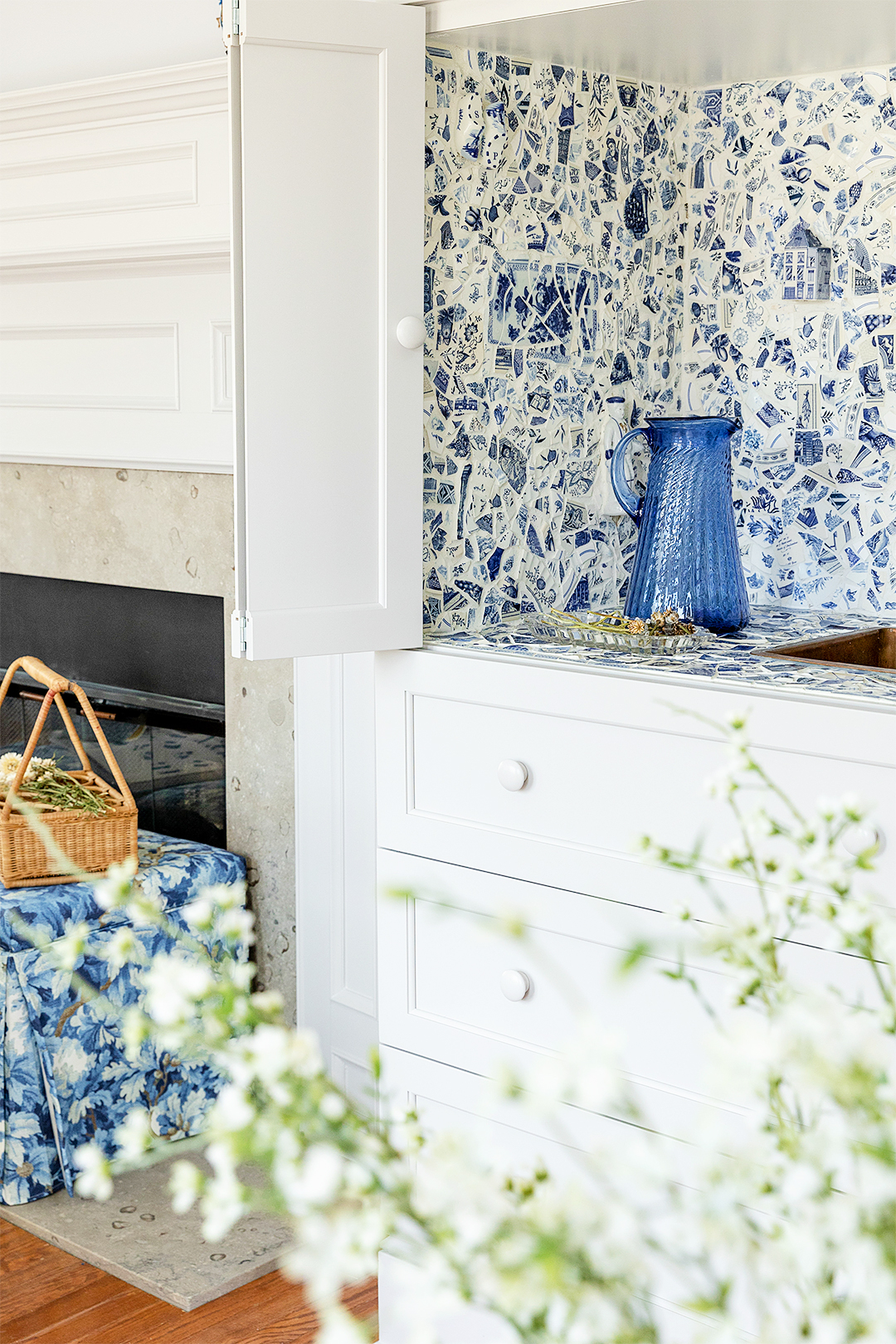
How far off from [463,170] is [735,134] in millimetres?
475

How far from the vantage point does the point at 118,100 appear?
2.67 metres

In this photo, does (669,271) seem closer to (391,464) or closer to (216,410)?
(391,464)

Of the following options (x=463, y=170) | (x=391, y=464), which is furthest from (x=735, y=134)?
(x=391, y=464)

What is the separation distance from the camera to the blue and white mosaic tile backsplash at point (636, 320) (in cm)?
170

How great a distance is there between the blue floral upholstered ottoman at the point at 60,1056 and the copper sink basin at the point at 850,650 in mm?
1325

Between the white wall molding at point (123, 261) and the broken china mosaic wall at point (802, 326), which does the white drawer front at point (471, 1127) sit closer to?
the broken china mosaic wall at point (802, 326)

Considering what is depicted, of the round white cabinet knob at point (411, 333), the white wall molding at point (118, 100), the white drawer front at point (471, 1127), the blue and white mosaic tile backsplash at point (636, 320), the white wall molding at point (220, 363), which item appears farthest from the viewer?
the white wall molding at point (220, 363)

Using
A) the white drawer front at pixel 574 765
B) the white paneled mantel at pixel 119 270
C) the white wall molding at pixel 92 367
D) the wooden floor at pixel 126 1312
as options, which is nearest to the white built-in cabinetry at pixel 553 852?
the white drawer front at pixel 574 765

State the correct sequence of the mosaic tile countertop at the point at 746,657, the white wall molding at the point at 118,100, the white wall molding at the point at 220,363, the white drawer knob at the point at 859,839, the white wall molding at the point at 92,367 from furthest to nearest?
the white wall molding at the point at 92,367
the white wall molding at the point at 220,363
the white wall molding at the point at 118,100
the mosaic tile countertop at the point at 746,657
the white drawer knob at the point at 859,839

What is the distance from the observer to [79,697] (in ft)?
8.53

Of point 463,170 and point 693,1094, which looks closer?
point 693,1094

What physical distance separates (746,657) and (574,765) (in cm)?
22

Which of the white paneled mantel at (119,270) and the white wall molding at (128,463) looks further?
the white wall molding at (128,463)

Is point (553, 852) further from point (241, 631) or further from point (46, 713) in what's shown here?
point (46, 713)
